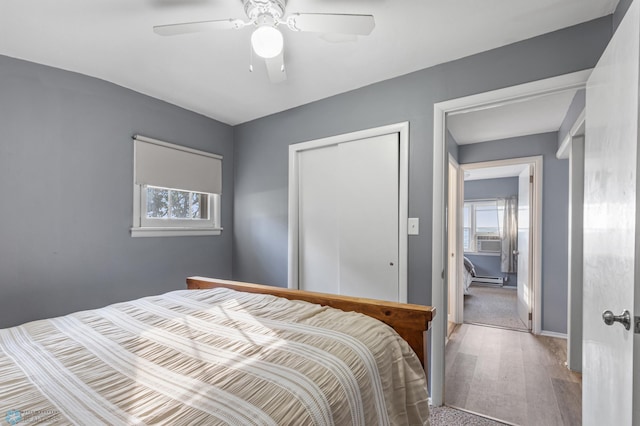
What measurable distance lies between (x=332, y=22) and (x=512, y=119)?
2.60 m

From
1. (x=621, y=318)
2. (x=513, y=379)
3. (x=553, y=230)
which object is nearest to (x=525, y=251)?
(x=553, y=230)

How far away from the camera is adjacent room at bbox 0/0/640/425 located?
3.14ft

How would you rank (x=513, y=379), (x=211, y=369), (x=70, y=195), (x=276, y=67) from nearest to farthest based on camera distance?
(x=211, y=369) < (x=276, y=67) < (x=70, y=195) < (x=513, y=379)

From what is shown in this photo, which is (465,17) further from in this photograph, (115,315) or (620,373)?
(115,315)

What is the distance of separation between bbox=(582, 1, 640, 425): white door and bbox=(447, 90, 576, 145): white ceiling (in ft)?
4.20

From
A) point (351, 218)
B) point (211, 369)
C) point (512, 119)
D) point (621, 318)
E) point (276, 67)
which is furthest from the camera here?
point (512, 119)

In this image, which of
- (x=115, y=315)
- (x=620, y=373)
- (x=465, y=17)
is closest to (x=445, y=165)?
(x=465, y=17)

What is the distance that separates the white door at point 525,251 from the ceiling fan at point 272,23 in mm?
3359

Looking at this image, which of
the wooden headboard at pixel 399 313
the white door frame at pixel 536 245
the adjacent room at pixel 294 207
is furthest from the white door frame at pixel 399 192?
the white door frame at pixel 536 245

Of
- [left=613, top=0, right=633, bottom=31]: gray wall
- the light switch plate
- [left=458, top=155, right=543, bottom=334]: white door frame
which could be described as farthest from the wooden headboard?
[left=458, top=155, right=543, bottom=334]: white door frame

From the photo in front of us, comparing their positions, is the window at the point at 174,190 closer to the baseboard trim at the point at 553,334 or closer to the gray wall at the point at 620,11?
the gray wall at the point at 620,11

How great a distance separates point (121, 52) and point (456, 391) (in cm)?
332

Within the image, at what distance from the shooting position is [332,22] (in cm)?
134

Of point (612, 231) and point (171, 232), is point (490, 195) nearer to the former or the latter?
point (612, 231)
